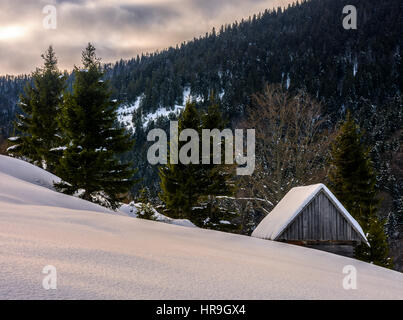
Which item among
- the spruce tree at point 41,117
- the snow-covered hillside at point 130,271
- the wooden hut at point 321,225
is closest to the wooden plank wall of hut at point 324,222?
the wooden hut at point 321,225

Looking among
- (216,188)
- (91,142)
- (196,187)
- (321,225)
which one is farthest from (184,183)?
(321,225)

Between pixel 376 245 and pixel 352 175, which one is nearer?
pixel 376 245

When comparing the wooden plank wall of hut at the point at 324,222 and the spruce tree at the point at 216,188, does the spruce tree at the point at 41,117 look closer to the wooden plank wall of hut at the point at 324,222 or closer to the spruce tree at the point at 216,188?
the spruce tree at the point at 216,188

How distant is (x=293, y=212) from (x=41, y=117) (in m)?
22.7

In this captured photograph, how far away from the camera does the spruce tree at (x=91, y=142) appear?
19453 mm

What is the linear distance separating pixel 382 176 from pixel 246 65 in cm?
12281

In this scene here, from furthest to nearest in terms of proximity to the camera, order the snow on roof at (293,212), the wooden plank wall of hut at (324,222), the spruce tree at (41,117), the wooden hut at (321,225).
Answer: the spruce tree at (41,117) → the wooden plank wall of hut at (324,222) → the wooden hut at (321,225) → the snow on roof at (293,212)

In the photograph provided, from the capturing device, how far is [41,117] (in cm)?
2844

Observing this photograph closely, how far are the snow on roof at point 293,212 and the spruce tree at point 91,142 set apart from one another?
29.7 ft

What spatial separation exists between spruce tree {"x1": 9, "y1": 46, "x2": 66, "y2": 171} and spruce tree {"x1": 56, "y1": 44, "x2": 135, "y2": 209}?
8.46 metres

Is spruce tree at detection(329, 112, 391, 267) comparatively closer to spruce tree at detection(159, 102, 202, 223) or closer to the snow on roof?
spruce tree at detection(159, 102, 202, 223)

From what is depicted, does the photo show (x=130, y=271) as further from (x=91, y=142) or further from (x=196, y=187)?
(x=196, y=187)

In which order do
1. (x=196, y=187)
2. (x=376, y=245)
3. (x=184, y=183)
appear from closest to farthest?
(x=376, y=245), (x=184, y=183), (x=196, y=187)

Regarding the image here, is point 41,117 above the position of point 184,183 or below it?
above
